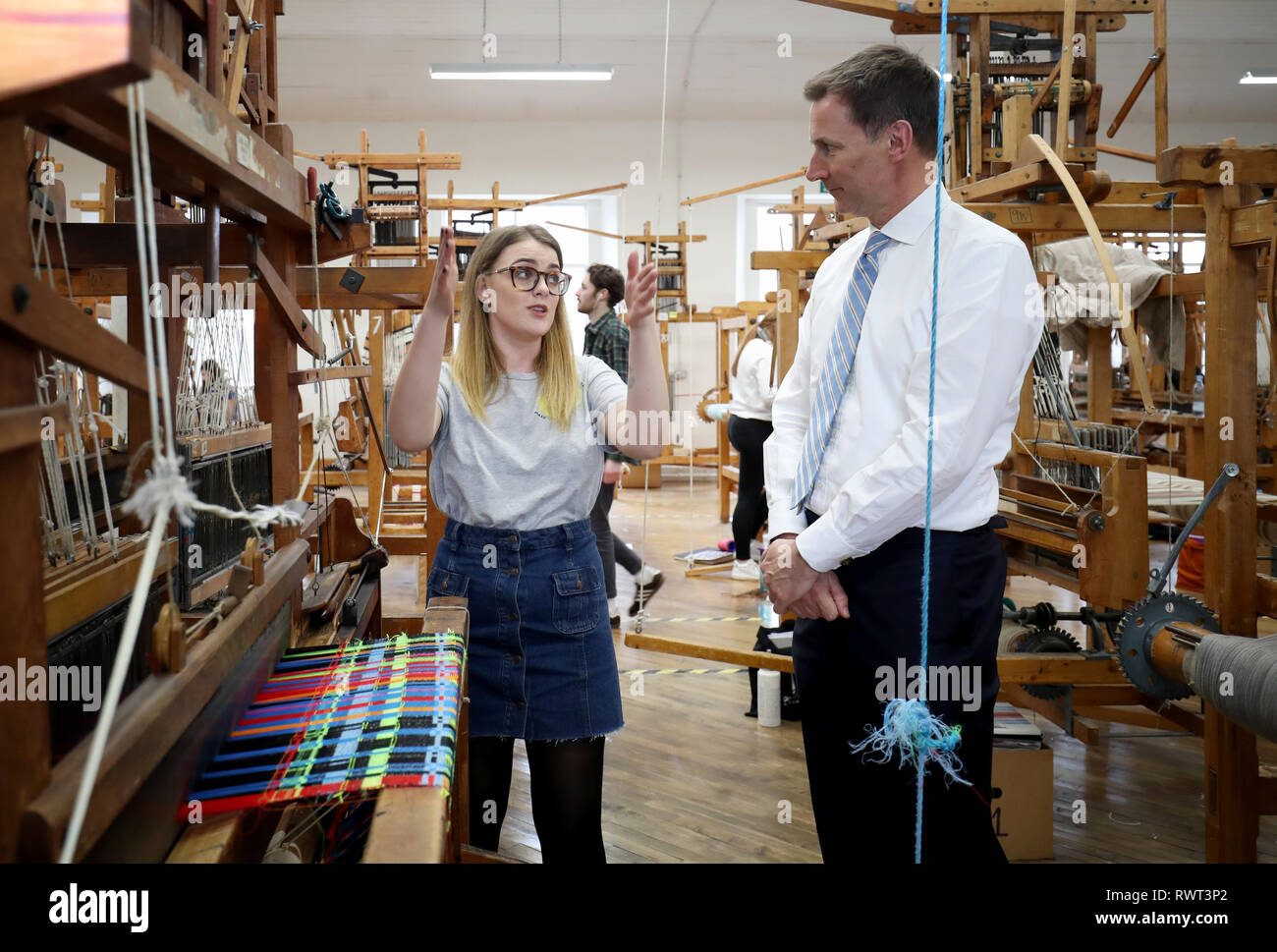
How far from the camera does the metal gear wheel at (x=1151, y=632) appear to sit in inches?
94.8

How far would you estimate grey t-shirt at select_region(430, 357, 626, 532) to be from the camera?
5.75ft

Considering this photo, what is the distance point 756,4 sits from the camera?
9875 millimetres

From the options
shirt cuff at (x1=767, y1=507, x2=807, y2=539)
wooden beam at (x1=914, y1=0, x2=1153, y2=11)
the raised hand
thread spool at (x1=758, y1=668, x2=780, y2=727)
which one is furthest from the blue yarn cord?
wooden beam at (x1=914, y1=0, x2=1153, y2=11)

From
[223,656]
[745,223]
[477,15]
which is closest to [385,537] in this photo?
[223,656]

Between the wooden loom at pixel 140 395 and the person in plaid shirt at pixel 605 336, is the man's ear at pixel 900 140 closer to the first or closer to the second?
the wooden loom at pixel 140 395

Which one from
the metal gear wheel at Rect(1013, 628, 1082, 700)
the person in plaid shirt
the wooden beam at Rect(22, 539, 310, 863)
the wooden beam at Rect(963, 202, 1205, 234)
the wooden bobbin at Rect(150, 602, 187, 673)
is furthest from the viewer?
the person in plaid shirt

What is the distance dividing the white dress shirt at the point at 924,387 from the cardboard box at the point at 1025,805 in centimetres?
121

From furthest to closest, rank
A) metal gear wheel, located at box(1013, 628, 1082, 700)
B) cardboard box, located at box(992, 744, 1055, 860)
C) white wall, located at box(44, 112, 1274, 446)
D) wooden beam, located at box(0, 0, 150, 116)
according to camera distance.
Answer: white wall, located at box(44, 112, 1274, 446) → metal gear wheel, located at box(1013, 628, 1082, 700) → cardboard box, located at box(992, 744, 1055, 860) → wooden beam, located at box(0, 0, 150, 116)

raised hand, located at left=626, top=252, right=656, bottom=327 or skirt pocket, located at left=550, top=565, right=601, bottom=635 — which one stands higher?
raised hand, located at left=626, top=252, right=656, bottom=327

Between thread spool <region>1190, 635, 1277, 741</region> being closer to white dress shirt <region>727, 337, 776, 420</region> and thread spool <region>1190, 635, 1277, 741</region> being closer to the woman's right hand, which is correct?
the woman's right hand

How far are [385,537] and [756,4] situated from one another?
25.9 feet

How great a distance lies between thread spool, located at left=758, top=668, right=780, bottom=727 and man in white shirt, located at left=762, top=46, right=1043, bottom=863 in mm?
1842

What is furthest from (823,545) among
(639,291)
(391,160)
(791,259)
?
(391,160)

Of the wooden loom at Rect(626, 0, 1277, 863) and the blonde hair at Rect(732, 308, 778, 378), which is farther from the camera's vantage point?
the blonde hair at Rect(732, 308, 778, 378)
